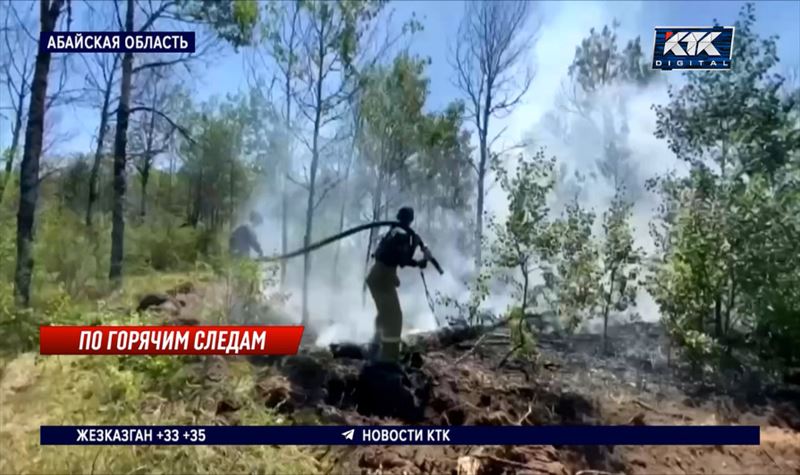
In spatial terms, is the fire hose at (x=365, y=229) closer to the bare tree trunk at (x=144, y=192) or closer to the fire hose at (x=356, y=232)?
the fire hose at (x=356, y=232)

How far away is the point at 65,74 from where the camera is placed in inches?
123

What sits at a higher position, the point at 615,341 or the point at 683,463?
the point at 615,341

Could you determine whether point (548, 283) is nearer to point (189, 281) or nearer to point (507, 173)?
point (507, 173)

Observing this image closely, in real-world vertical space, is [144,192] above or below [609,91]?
below

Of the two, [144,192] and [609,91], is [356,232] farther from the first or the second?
[609,91]

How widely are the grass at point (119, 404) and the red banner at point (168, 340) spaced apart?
32 mm

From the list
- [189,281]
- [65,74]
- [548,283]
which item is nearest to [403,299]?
[548,283]

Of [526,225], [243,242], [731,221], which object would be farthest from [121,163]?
[731,221]

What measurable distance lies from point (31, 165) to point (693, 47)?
2.22m

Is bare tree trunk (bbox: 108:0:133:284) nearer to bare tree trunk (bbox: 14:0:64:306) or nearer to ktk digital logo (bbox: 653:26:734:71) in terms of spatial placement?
bare tree trunk (bbox: 14:0:64:306)

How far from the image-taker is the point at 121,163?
3.13 metres

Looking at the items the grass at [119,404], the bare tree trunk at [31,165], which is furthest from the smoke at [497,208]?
the bare tree trunk at [31,165]

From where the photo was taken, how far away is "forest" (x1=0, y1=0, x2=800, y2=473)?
10.2ft

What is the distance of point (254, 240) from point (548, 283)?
3.24 feet
